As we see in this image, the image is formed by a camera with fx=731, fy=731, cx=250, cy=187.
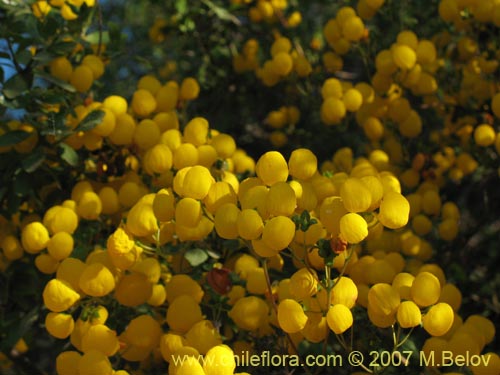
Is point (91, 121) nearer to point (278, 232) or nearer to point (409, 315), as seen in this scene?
point (278, 232)

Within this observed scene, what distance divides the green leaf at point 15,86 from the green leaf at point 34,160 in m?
0.16

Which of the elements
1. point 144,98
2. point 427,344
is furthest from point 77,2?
point 427,344

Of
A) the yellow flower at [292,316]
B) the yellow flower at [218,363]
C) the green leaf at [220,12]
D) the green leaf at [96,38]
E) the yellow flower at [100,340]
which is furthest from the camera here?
the green leaf at [220,12]

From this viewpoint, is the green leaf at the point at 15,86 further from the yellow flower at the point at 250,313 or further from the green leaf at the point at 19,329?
the yellow flower at the point at 250,313

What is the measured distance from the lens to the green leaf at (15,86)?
1991 millimetres

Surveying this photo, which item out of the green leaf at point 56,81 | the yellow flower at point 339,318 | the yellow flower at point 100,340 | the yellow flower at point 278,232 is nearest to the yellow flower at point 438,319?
the yellow flower at point 339,318

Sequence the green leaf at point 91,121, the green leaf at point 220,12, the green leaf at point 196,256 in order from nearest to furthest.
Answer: the green leaf at point 196,256 → the green leaf at point 91,121 → the green leaf at point 220,12

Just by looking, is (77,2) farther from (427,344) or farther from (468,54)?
(427,344)

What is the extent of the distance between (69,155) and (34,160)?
99 mm

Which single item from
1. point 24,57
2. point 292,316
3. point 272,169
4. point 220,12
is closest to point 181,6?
point 220,12

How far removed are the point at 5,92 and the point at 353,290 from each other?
1.12 m

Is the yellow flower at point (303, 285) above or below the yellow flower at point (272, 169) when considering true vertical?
below

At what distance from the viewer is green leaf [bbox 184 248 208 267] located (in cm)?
170

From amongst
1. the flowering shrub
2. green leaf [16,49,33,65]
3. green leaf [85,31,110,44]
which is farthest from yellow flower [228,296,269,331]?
green leaf [85,31,110,44]
